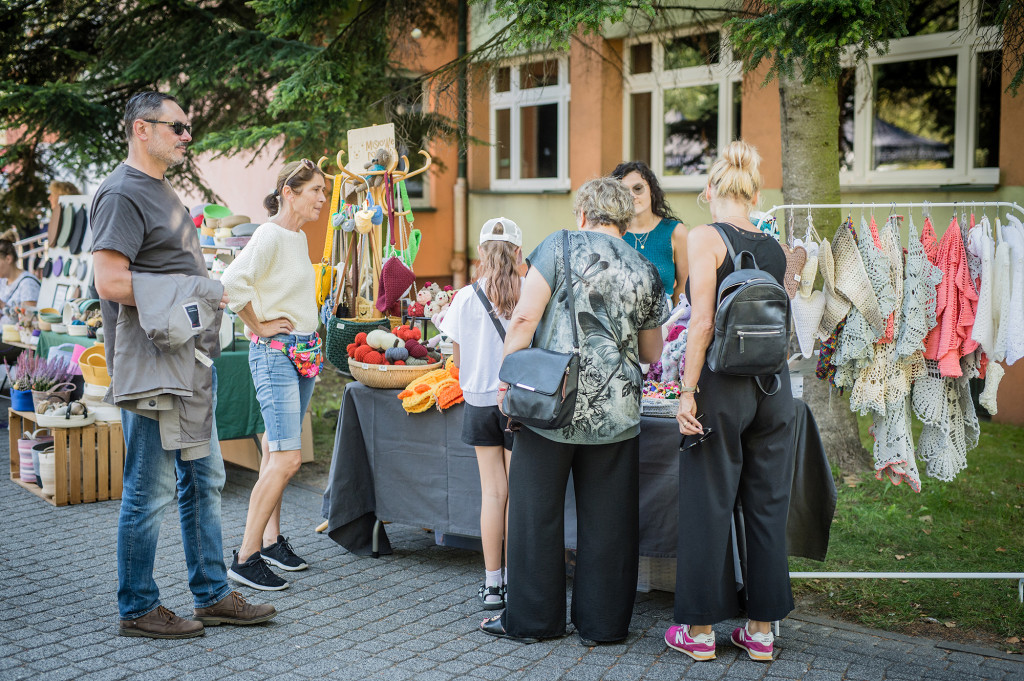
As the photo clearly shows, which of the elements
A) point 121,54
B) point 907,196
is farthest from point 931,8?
point 121,54

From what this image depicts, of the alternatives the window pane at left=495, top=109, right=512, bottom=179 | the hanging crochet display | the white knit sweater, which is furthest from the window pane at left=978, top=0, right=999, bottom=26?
the window pane at left=495, top=109, right=512, bottom=179

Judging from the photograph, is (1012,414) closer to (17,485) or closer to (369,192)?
(369,192)

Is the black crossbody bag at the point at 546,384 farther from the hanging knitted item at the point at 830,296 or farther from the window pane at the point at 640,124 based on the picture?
the window pane at the point at 640,124

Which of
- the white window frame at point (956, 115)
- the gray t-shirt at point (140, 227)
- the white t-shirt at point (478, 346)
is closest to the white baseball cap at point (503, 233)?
the white t-shirt at point (478, 346)

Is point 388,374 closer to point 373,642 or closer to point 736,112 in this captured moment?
point 373,642

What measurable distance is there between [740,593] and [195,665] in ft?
6.84

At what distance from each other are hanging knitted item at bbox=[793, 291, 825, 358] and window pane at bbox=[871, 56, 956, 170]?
5103mm

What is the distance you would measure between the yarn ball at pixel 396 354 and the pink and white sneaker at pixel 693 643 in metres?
1.85

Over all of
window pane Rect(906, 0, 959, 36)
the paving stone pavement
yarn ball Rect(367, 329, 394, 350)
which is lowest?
the paving stone pavement

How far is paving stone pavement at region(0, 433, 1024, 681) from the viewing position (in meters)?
3.33

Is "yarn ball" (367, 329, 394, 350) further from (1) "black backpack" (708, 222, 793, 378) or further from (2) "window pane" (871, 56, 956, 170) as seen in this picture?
(2) "window pane" (871, 56, 956, 170)

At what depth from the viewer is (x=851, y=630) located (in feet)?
12.4

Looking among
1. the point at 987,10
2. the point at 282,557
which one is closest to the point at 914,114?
the point at 987,10

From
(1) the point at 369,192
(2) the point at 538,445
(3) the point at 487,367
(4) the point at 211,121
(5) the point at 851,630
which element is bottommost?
(5) the point at 851,630
